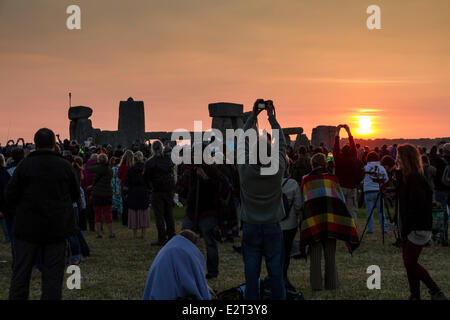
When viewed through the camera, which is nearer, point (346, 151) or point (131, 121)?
point (346, 151)

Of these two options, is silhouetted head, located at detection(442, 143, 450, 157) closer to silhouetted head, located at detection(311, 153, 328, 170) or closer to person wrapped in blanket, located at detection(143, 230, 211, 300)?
silhouetted head, located at detection(311, 153, 328, 170)

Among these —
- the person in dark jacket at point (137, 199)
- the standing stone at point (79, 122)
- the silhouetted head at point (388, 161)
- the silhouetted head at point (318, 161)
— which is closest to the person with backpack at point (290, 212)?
the silhouetted head at point (318, 161)

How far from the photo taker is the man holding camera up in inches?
243

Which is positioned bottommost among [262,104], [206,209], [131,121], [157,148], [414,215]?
[206,209]

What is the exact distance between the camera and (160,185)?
11383 mm

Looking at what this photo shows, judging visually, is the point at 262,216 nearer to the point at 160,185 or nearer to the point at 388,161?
the point at 160,185

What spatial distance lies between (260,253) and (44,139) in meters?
2.58

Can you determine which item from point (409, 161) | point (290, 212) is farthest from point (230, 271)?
point (409, 161)

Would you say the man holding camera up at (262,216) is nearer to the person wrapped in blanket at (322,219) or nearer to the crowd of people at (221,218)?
the crowd of people at (221,218)

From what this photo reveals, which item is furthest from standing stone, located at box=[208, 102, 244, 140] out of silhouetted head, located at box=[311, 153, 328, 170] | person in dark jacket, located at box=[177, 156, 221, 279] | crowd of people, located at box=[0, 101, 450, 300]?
silhouetted head, located at box=[311, 153, 328, 170]

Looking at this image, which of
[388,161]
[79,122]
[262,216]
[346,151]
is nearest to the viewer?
[262,216]

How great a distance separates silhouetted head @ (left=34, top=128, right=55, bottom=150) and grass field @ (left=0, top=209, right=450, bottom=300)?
2.45 meters

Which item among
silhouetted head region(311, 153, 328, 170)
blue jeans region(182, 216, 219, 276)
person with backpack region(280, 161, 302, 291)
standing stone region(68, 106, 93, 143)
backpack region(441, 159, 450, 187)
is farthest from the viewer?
standing stone region(68, 106, 93, 143)
